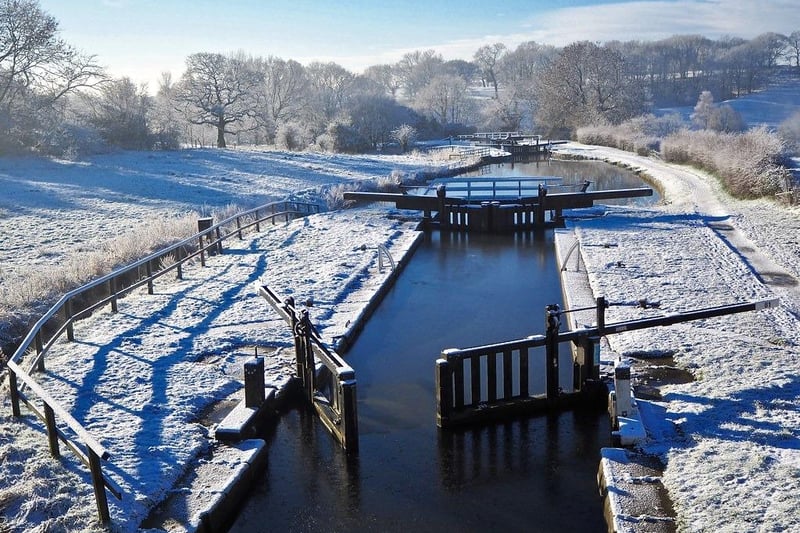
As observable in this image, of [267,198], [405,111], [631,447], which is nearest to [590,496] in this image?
[631,447]

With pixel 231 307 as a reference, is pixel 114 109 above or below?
above

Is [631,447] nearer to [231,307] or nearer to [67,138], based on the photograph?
[231,307]

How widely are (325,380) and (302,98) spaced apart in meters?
71.6

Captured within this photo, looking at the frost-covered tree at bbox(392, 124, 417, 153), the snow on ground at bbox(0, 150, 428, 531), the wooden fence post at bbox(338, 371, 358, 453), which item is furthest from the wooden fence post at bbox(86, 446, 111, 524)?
the frost-covered tree at bbox(392, 124, 417, 153)

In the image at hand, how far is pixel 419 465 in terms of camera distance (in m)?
8.34

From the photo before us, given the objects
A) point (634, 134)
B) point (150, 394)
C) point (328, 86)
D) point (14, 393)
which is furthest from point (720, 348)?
point (328, 86)

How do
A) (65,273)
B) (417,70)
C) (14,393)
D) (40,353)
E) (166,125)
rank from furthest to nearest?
(417,70) < (166,125) < (65,273) < (40,353) < (14,393)

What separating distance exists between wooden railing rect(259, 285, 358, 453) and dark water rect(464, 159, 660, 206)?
2221 centimetres

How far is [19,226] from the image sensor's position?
72.9 ft

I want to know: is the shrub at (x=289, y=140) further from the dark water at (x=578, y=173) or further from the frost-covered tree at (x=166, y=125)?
the dark water at (x=578, y=173)

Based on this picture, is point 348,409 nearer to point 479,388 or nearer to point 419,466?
point 419,466

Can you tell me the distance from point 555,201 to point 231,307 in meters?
13.4

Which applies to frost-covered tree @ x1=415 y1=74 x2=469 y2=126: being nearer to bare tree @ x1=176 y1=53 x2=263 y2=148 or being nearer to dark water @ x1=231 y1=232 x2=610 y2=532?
bare tree @ x1=176 y1=53 x2=263 y2=148

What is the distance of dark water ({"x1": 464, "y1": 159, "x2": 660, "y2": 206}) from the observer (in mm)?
34500
